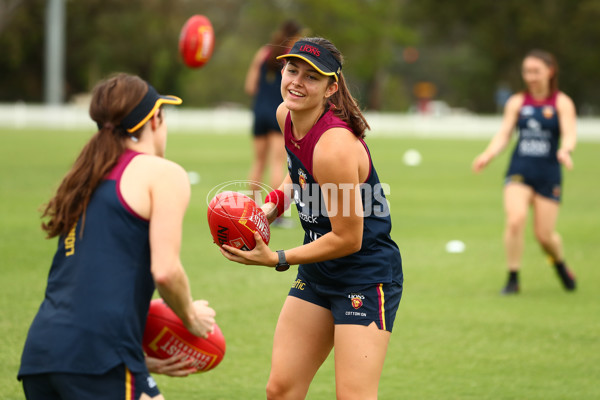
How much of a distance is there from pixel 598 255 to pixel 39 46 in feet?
168

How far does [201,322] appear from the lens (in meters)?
3.73

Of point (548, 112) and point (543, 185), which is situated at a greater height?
point (548, 112)

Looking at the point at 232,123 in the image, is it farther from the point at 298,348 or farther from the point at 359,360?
the point at 359,360

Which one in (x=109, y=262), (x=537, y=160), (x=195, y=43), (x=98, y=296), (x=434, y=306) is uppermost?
(x=195, y=43)

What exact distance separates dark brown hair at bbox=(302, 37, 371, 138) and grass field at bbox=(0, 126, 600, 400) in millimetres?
1430

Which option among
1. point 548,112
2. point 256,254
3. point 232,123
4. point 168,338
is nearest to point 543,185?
point 548,112

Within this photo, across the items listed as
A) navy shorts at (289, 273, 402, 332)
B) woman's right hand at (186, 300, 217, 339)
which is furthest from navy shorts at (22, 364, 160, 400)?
navy shorts at (289, 273, 402, 332)

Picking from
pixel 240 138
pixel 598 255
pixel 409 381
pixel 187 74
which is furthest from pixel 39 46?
pixel 409 381

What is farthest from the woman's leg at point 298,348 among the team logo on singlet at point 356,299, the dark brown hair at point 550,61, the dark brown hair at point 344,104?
the dark brown hair at point 550,61

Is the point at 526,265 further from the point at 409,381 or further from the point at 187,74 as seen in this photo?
the point at 187,74

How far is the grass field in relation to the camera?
19.8 feet

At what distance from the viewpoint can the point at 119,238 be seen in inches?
135

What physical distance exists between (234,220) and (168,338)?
0.62m

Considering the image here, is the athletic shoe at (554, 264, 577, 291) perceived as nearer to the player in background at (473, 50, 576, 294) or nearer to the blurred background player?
the player in background at (473, 50, 576, 294)
